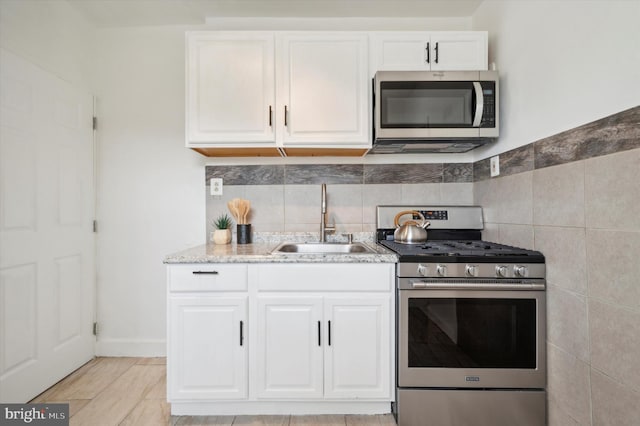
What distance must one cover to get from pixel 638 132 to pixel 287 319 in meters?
1.60

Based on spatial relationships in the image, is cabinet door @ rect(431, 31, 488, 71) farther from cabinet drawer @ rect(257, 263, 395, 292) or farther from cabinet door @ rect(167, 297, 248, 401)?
cabinet door @ rect(167, 297, 248, 401)

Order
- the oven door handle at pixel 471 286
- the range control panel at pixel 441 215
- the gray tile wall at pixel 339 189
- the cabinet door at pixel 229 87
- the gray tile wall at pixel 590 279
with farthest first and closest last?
1. the gray tile wall at pixel 339 189
2. the range control panel at pixel 441 215
3. the cabinet door at pixel 229 87
4. the oven door handle at pixel 471 286
5. the gray tile wall at pixel 590 279

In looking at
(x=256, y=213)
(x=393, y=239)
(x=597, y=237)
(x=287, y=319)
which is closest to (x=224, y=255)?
(x=287, y=319)

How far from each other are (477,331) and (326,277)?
78 centimetres

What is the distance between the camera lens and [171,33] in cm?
245

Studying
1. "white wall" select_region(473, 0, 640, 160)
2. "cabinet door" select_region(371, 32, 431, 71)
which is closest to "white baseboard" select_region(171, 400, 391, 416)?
"white wall" select_region(473, 0, 640, 160)

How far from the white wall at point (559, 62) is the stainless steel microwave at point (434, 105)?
135 millimetres

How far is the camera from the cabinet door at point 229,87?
6.49 feet

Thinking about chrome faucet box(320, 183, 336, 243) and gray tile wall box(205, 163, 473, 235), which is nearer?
chrome faucet box(320, 183, 336, 243)

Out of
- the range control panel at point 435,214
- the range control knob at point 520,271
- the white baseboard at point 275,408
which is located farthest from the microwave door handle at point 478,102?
the white baseboard at point 275,408

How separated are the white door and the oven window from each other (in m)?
2.16

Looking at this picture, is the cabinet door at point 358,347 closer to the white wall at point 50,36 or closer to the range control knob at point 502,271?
the range control knob at point 502,271

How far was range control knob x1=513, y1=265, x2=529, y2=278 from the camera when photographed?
1.57 meters

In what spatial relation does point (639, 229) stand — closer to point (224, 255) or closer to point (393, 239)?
point (393, 239)
